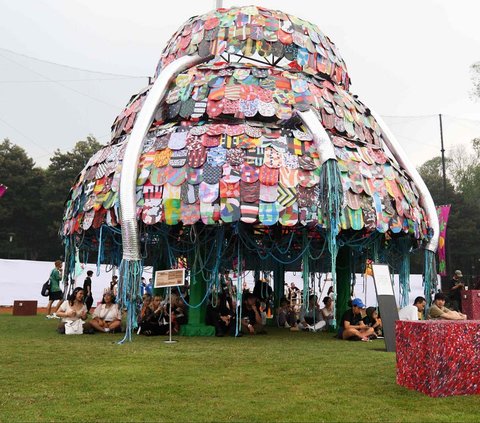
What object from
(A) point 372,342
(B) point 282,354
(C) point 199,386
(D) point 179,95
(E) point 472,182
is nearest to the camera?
(C) point 199,386

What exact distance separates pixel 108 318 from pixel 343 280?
6312 mm

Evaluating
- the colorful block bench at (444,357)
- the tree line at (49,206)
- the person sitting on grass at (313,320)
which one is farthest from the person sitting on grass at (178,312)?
the tree line at (49,206)

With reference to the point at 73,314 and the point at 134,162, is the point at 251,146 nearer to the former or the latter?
the point at 134,162

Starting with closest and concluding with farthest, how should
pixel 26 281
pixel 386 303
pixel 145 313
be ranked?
1. pixel 386 303
2. pixel 145 313
3. pixel 26 281

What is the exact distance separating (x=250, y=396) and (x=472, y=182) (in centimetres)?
4231

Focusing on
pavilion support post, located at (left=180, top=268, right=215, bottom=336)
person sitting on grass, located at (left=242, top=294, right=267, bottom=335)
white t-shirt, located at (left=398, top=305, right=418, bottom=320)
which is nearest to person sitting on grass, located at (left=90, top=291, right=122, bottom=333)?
pavilion support post, located at (left=180, top=268, right=215, bottom=336)

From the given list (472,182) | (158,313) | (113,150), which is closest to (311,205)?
(158,313)

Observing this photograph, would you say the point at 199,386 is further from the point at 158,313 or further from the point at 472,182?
the point at 472,182

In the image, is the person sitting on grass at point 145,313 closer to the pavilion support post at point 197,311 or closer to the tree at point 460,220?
the pavilion support post at point 197,311

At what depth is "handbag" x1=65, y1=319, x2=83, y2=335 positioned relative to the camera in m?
13.1

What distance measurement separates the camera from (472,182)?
145 ft

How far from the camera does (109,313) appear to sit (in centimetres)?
1383

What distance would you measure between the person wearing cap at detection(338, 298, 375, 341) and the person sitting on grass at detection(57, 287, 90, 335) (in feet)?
19.5

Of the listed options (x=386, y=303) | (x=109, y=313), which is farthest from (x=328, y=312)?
(x=109, y=313)
